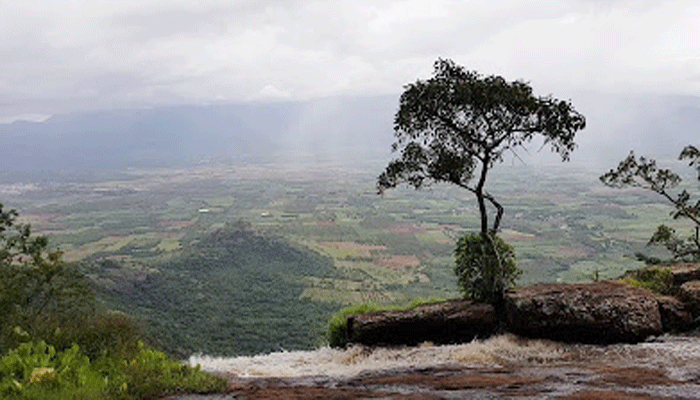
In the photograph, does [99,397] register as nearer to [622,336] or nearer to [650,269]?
[622,336]

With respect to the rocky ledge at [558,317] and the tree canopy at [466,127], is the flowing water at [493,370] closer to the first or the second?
the rocky ledge at [558,317]

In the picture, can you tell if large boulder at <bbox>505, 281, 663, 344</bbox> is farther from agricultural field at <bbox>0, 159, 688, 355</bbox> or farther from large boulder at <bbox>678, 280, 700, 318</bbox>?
agricultural field at <bbox>0, 159, 688, 355</bbox>

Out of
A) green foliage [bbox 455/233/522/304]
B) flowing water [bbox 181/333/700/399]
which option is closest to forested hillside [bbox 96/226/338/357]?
flowing water [bbox 181/333/700/399]

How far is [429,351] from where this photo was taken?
13844 millimetres

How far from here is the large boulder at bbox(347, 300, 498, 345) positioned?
15.1 meters

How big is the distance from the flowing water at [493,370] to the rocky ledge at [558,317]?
0.44 meters

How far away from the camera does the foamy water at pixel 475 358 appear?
444 inches

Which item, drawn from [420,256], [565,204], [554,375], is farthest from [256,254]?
[565,204]

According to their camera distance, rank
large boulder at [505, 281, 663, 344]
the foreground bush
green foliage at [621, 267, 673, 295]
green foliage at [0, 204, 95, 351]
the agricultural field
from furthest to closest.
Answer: the agricultural field, green foliage at [0, 204, 95, 351], green foliage at [621, 267, 673, 295], large boulder at [505, 281, 663, 344], the foreground bush

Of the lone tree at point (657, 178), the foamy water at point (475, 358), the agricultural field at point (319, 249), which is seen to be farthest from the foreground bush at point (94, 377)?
the lone tree at point (657, 178)

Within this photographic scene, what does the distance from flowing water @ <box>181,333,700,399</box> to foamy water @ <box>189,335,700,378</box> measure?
20mm

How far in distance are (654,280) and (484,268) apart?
499 cm

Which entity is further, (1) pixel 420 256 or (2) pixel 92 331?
(1) pixel 420 256

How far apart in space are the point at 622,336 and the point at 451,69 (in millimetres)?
8668
